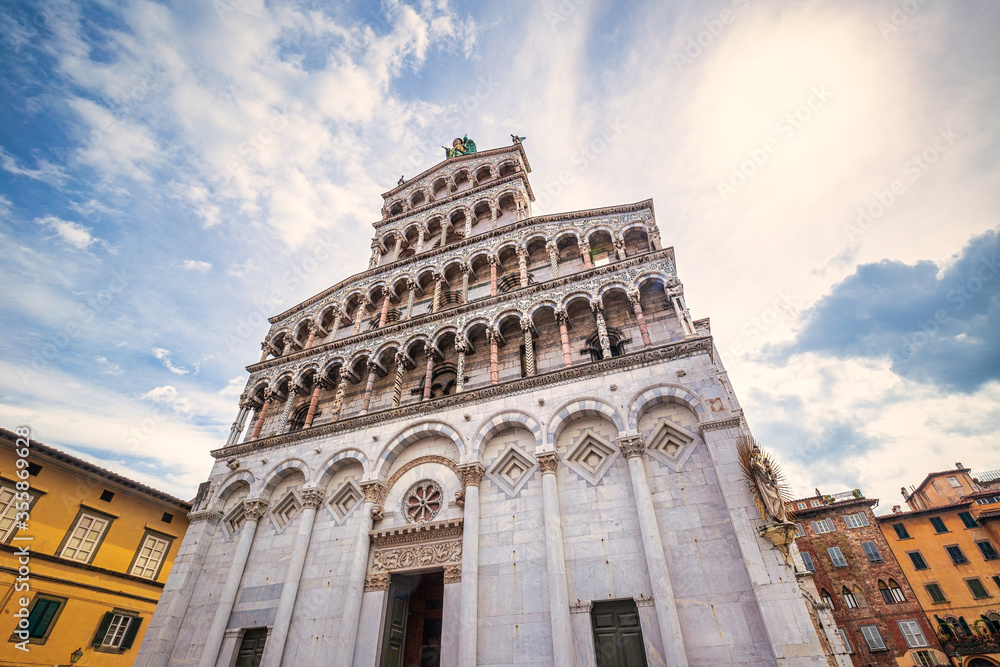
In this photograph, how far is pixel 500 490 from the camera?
13922 mm

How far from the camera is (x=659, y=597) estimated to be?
34.4 ft

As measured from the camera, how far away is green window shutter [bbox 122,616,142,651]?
2048cm

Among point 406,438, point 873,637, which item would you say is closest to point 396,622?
point 406,438

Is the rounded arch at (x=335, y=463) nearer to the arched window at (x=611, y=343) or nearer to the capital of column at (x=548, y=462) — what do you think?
the capital of column at (x=548, y=462)

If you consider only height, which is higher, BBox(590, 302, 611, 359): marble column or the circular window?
BBox(590, 302, 611, 359): marble column

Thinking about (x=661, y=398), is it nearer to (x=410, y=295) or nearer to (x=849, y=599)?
(x=410, y=295)

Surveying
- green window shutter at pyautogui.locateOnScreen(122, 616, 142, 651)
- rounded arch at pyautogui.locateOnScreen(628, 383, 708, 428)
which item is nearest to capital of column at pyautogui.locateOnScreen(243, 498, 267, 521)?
green window shutter at pyautogui.locateOnScreen(122, 616, 142, 651)

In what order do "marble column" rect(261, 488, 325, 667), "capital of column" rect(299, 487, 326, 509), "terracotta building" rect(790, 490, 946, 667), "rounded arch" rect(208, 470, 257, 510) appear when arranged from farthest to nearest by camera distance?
1. "terracotta building" rect(790, 490, 946, 667)
2. "rounded arch" rect(208, 470, 257, 510)
3. "capital of column" rect(299, 487, 326, 509)
4. "marble column" rect(261, 488, 325, 667)

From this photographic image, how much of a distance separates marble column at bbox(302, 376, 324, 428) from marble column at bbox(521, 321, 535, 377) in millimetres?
8997

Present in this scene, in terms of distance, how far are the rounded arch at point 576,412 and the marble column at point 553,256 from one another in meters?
5.98

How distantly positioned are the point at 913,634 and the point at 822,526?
731 centimetres

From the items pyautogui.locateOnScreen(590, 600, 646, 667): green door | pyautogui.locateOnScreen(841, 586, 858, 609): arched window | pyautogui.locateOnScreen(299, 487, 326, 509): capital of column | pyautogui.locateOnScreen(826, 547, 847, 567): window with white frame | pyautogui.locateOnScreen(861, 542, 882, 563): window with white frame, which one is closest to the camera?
pyautogui.locateOnScreen(590, 600, 646, 667): green door

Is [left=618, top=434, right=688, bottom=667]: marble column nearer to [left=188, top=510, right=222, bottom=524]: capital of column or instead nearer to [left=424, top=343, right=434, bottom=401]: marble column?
[left=424, top=343, right=434, bottom=401]: marble column

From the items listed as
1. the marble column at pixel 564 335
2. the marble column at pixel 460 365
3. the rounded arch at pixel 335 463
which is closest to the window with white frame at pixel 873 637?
the marble column at pixel 564 335
